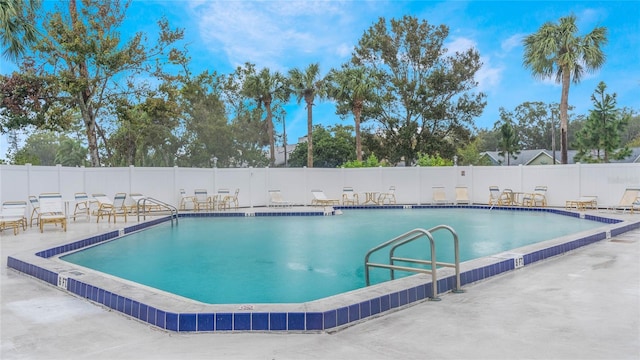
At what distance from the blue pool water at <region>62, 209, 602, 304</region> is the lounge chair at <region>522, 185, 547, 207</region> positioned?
1913 millimetres

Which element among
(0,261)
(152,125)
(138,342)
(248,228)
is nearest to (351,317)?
(138,342)

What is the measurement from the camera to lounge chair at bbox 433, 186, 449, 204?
707 inches

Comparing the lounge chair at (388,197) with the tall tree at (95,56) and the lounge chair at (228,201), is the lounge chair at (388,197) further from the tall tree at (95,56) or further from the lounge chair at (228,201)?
the tall tree at (95,56)

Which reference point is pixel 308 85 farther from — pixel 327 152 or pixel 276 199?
pixel 327 152

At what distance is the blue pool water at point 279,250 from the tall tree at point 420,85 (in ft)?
49.9

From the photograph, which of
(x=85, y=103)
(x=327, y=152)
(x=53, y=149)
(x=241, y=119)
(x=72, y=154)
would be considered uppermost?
(x=241, y=119)

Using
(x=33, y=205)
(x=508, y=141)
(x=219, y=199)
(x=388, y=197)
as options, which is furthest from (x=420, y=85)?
(x=33, y=205)

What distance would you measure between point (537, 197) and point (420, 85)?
13.2 meters

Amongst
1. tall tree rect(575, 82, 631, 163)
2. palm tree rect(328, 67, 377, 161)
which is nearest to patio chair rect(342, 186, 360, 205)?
palm tree rect(328, 67, 377, 161)

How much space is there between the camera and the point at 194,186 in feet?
53.6

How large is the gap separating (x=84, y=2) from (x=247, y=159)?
16.3 meters

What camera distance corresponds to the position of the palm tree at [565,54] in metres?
18.9

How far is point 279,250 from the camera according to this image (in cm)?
857

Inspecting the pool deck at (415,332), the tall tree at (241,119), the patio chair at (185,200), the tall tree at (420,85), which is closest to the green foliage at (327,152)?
the tall tree at (241,119)
